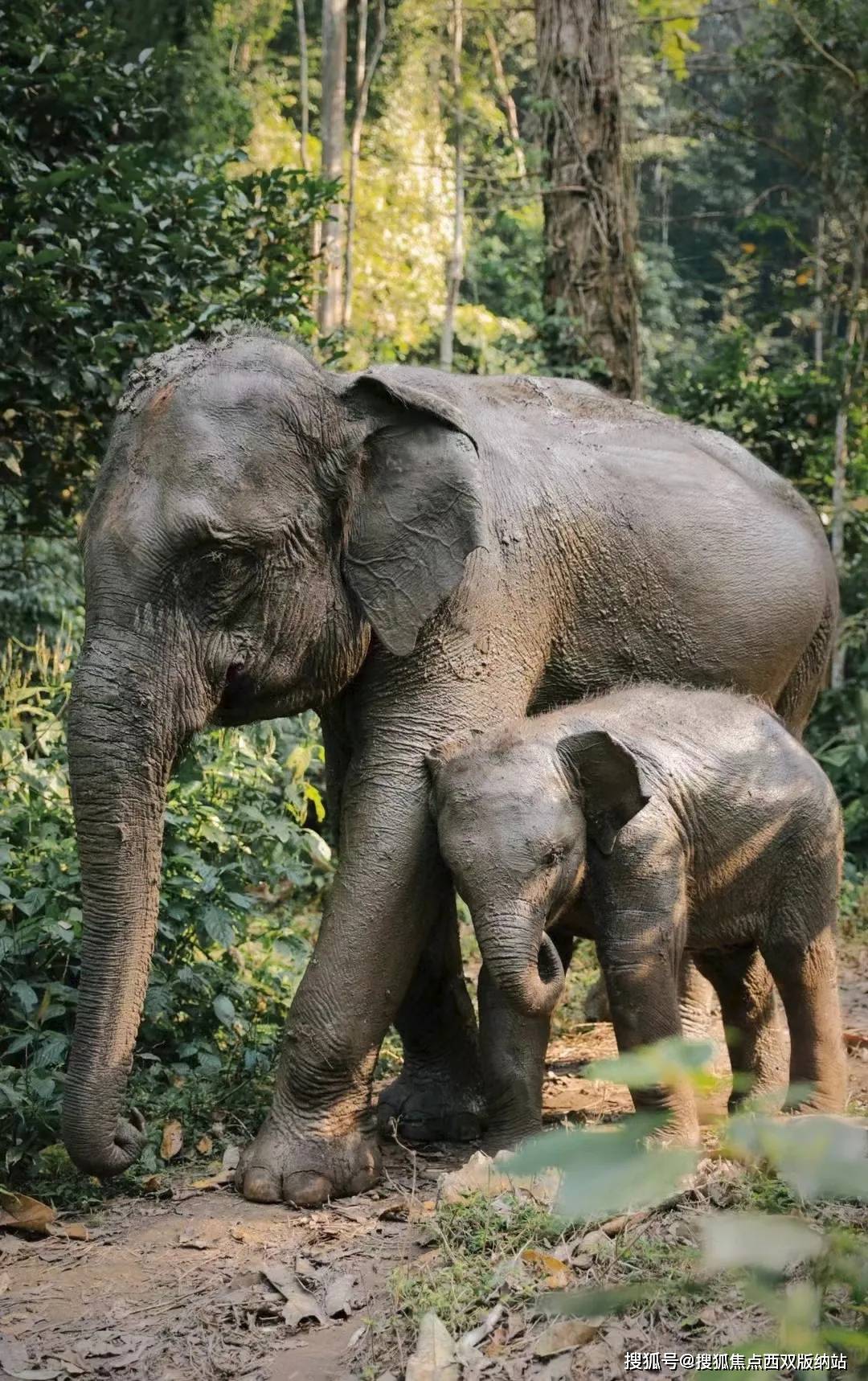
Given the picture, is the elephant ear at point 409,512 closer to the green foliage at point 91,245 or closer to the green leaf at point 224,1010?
the green leaf at point 224,1010

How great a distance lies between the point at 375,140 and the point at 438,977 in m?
24.7

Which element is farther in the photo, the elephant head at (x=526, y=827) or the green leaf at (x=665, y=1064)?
the elephant head at (x=526, y=827)

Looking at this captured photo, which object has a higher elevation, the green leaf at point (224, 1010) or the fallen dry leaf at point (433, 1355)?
the fallen dry leaf at point (433, 1355)

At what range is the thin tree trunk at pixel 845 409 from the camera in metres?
12.2

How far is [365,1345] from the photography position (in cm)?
362

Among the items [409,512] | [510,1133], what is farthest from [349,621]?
[510,1133]

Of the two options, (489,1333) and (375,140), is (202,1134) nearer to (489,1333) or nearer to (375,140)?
(489,1333)

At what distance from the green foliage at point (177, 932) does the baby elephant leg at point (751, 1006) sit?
176cm

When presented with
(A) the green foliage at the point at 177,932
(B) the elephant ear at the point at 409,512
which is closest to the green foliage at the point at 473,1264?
(A) the green foliage at the point at 177,932

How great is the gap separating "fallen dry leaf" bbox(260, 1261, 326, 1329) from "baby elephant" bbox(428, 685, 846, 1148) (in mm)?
833

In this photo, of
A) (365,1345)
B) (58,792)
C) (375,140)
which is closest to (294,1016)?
(365,1345)

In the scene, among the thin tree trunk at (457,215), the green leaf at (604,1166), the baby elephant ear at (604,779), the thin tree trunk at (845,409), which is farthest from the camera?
the thin tree trunk at (457,215)

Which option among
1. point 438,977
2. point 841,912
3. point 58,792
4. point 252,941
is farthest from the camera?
point 841,912

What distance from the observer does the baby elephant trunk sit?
4.32m
